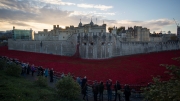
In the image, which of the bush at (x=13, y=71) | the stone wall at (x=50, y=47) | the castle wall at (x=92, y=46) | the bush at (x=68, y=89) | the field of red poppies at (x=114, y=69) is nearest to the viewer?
the bush at (x=68, y=89)

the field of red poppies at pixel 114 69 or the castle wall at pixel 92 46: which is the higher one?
the castle wall at pixel 92 46

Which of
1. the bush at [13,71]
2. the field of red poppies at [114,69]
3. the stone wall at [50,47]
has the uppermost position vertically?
the stone wall at [50,47]

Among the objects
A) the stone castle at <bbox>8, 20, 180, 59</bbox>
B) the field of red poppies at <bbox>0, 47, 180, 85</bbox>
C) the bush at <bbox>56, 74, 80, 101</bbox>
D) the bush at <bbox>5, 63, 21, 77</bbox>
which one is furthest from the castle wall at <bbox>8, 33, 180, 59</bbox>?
the bush at <bbox>56, 74, 80, 101</bbox>

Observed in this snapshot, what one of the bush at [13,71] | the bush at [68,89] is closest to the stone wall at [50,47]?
the bush at [13,71]

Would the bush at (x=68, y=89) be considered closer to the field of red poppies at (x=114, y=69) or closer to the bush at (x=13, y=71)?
the field of red poppies at (x=114, y=69)

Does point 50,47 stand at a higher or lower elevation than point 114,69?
higher

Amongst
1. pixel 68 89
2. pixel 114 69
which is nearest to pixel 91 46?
pixel 114 69

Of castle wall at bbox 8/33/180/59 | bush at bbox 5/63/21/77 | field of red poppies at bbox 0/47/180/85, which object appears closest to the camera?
bush at bbox 5/63/21/77

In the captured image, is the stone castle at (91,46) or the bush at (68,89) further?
the stone castle at (91,46)

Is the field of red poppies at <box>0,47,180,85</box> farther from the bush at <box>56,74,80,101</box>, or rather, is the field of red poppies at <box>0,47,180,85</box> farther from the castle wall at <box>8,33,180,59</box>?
the bush at <box>56,74,80,101</box>

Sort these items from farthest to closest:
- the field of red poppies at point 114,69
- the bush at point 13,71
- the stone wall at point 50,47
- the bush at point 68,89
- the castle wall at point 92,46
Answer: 1. the stone wall at point 50,47
2. the castle wall at point 92,46
3. the field of red poppies at point 114,69
4. the bush at point 13,71
5. the bush at point 68,89

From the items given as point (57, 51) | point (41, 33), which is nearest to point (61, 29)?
point (41, 33)

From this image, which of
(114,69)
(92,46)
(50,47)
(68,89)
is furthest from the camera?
(50,47)

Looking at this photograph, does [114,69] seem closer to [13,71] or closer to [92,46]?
[92,46]
